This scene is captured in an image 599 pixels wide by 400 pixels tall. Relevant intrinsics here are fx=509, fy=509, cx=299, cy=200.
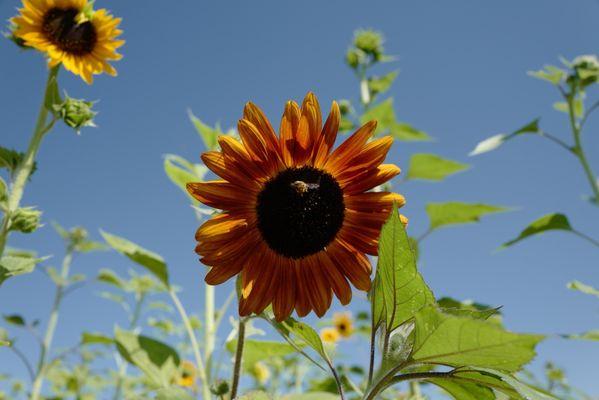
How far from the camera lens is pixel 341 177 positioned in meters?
1.04

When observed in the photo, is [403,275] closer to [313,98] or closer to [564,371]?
[313,98]

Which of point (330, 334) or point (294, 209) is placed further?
point (330, 334)

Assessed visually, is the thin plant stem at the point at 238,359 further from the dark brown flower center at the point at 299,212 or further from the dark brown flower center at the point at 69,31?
the dark brown flower center at the point at 69,31

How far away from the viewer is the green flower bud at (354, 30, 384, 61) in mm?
3037

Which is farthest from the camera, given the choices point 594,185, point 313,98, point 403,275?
point 594,185

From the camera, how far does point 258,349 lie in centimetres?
135

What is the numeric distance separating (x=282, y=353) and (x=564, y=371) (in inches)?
154

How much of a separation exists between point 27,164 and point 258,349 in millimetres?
746

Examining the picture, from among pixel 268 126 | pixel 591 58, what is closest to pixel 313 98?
pixel 268 126

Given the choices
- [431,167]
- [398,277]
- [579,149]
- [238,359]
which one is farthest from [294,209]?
[579,149]

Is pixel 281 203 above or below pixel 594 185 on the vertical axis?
below

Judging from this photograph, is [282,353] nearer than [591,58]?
Yes

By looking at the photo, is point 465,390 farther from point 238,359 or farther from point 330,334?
point 330,334

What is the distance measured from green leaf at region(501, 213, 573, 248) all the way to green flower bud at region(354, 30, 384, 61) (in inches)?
61.9
